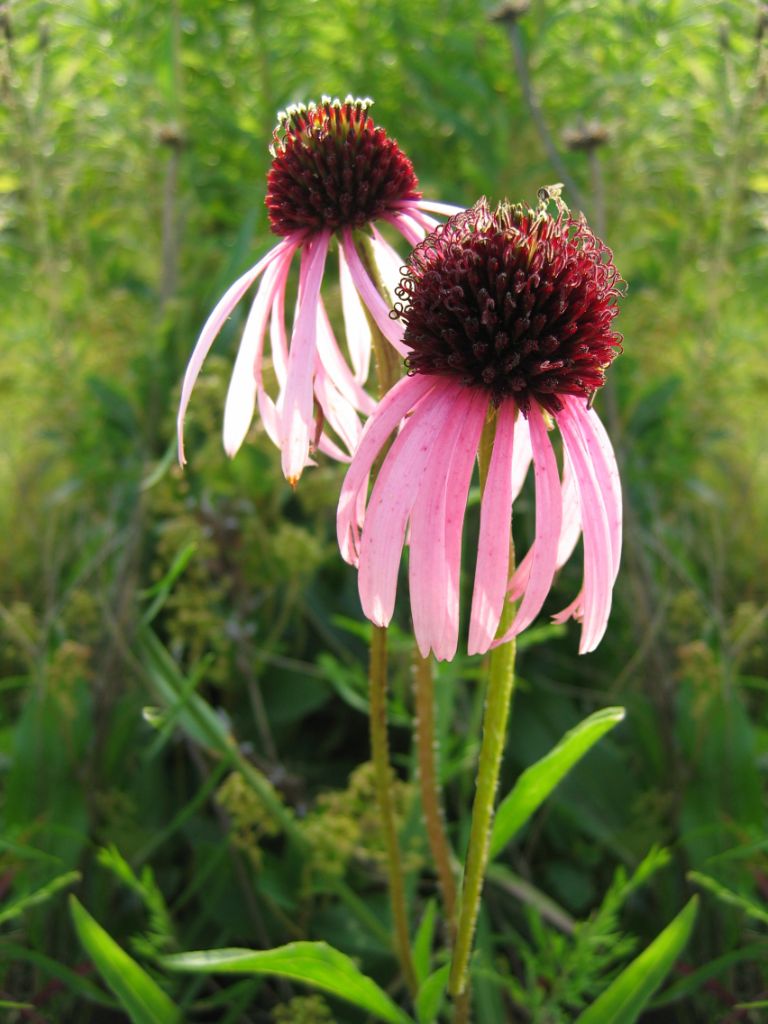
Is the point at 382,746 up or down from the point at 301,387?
down

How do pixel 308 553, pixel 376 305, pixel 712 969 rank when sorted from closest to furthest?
pixel 376 305
pixel 712 969
pixel 308 553

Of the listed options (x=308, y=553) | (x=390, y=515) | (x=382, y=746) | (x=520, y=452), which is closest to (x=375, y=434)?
(x=390, y=515)

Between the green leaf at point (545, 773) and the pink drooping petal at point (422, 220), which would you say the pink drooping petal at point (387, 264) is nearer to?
the pink drooping petal at point (422, 220)

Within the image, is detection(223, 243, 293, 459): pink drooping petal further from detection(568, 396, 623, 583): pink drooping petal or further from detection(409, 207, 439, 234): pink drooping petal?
detection(568, 396, 623, 583): pink drooping petal

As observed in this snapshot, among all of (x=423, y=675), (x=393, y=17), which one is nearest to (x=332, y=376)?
(x=423, y=675)

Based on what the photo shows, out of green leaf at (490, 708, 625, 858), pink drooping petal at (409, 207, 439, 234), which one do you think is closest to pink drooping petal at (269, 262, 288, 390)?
pink drooping petal at (409, 207, 439, 234)

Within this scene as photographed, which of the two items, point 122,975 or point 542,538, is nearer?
point 542,538

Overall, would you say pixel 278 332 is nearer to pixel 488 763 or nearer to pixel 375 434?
pixel 375 434
